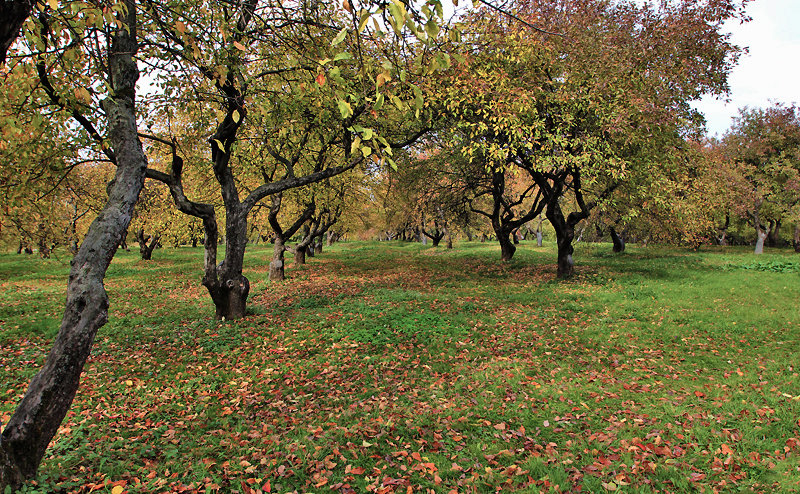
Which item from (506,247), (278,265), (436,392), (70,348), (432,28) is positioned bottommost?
(436,392)

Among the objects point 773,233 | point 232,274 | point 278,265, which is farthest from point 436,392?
point 773,233

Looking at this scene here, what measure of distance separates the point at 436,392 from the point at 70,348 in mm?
5629

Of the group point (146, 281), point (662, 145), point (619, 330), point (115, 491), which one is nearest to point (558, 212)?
point (662, 145)

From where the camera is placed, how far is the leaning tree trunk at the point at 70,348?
3.99 metres

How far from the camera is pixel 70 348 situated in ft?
13.9

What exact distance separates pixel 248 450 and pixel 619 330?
9895mm

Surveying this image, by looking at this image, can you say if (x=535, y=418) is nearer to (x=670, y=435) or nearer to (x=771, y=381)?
(x=670, y=435)

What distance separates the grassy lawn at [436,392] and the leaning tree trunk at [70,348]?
490mm

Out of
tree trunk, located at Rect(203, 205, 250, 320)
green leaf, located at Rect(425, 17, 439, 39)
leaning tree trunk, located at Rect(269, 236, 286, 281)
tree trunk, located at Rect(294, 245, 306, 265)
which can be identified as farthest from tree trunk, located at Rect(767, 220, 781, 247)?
green leaf, located at Rect(425, 17, 439, 39)

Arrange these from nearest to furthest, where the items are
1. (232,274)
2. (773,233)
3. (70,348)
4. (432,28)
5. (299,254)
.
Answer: (432,28) < (70,348) < (232,274) < (299,254) < (773,233)

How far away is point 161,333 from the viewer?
35.7 feet

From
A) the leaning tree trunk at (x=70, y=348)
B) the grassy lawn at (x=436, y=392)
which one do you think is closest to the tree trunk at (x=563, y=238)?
the grassy lawn at (x=436, y=392)

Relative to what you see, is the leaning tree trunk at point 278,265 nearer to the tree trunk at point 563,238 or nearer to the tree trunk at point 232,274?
the tree trunk at point 232,274

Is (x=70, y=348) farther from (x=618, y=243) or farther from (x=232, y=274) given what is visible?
(x=618, y=243)
